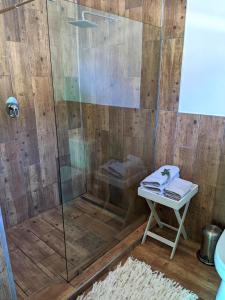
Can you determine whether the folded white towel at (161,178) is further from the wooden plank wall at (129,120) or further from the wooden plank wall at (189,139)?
the wooden plank wall at (129,120)

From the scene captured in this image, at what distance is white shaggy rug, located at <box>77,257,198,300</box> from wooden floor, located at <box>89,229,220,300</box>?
6cm

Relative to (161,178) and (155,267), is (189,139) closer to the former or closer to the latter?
(161,178)

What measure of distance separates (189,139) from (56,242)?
1.44m

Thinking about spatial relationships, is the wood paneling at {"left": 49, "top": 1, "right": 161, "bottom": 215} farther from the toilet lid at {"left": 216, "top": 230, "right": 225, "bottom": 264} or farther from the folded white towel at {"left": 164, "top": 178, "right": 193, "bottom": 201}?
the toilet lid at {"left": 216, "top": 230, "right": 225, "bottom": 264}

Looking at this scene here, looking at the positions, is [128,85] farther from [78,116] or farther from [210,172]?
[210,172]

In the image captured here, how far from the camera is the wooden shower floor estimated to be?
171 cm

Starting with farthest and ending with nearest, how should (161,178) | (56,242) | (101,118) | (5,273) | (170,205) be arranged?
1. (101,118)
2. (56,242)
3. (161,178)
4. (170,205)
5. (5,273)

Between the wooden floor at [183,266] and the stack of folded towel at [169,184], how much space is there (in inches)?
21.0

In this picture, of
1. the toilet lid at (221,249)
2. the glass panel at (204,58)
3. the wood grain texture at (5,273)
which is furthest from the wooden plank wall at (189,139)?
the wood grain texture at (5,273)

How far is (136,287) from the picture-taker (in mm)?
1621

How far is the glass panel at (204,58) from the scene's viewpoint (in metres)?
1.62

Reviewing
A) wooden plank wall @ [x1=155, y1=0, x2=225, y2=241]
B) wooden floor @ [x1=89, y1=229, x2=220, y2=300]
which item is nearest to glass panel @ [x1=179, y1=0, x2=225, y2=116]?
wooden plank wall @ [x1=155, y1=0, x2=225, y2=241]

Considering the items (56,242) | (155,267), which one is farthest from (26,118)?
(155,267)

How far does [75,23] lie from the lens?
83.3 inches
